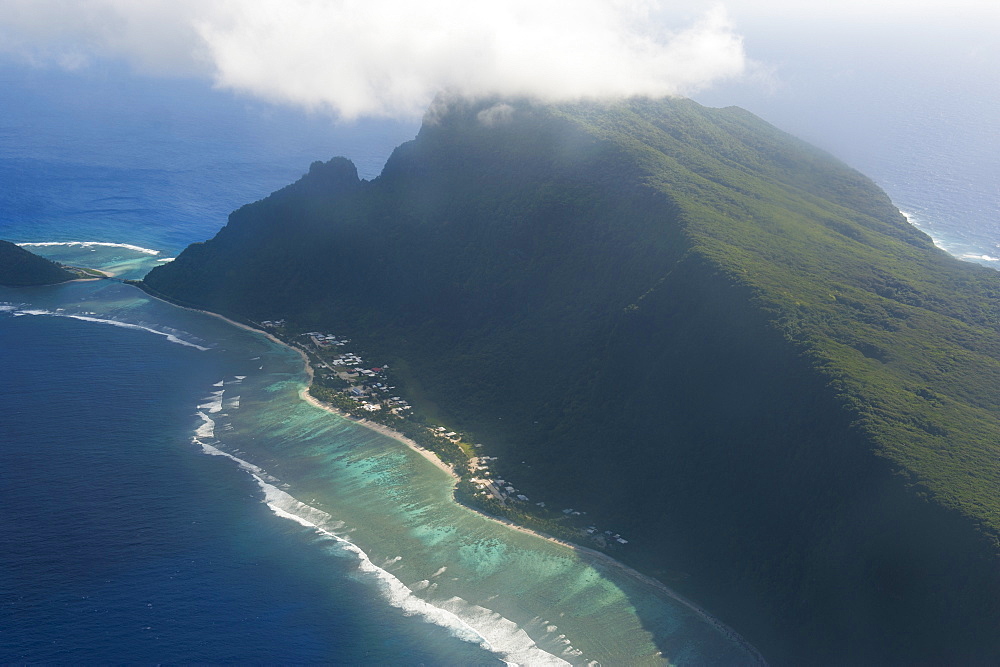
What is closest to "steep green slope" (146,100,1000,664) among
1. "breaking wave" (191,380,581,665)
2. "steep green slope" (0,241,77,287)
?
"breaking wave" (191,380,581,665)

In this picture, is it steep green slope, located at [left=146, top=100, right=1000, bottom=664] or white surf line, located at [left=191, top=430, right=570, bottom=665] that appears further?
steep green slope, located at [left=146, top=100, right=1000, bottom=664]

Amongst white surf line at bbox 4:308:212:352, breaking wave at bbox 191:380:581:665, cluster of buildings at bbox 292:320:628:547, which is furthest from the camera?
white surf line at bbox 4:308:212:352

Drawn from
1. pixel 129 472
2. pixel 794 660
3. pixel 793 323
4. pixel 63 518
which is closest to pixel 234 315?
pixel 129 472

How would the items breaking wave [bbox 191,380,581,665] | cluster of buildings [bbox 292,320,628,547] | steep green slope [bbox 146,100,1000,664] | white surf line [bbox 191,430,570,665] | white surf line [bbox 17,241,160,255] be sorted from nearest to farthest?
1. white surf line [bbox 191,430,570,665]
2. breaking wave [bbox 191,380,581,665]
3. steep green slope [bbox 146,100,1000,664]
4. cluster of buildings [bbox 292,320,628,547]
5. white surf line [bbox 17,241,160,255]

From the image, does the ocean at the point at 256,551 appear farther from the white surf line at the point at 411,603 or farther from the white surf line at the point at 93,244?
the white surf line at the point at 93,244

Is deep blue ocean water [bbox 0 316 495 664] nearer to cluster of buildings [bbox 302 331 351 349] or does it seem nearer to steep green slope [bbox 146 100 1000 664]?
cluster of buildings [bbox 302 331 351 349]

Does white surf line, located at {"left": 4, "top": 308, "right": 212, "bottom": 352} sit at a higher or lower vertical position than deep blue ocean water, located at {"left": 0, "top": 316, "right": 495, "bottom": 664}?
higher

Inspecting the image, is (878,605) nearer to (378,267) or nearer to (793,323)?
(793,323)

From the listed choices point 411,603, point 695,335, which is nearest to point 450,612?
point 411,603
